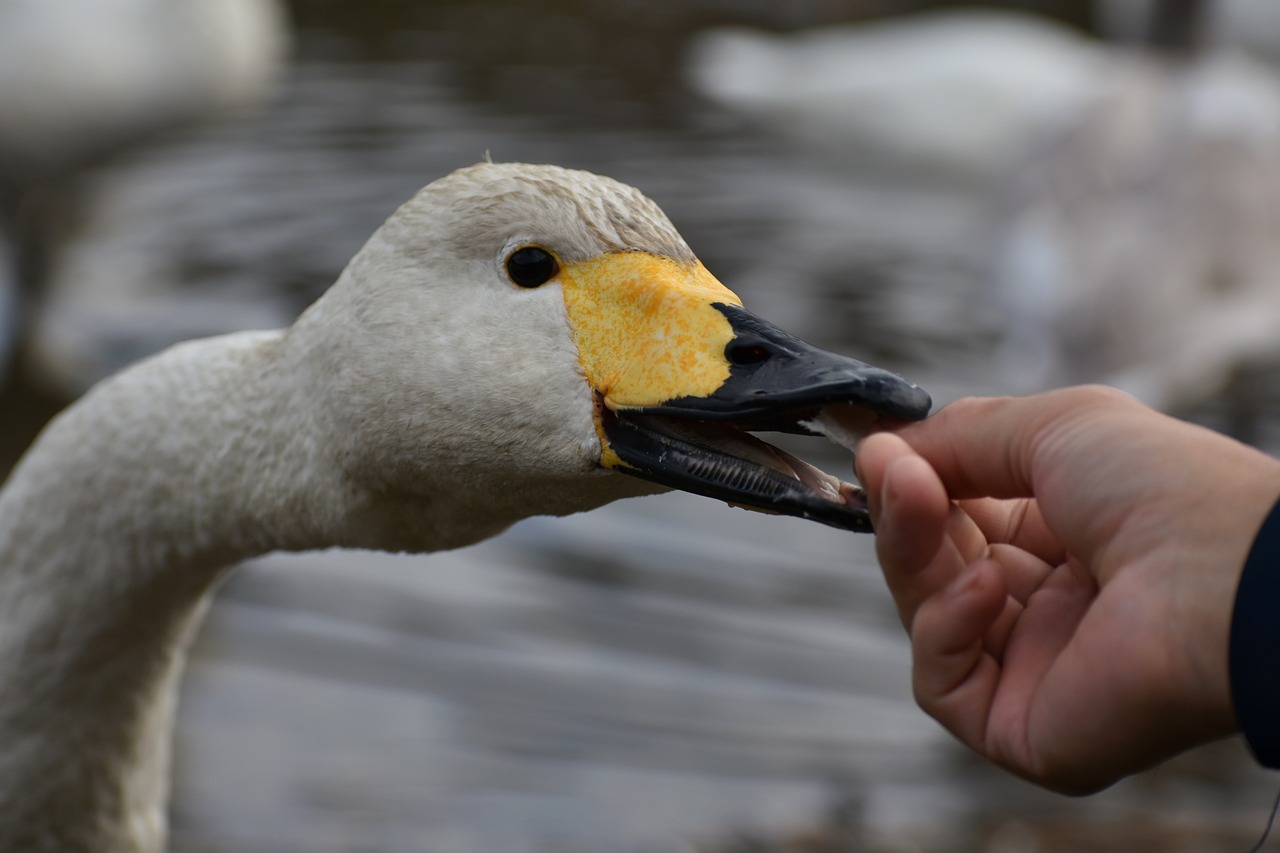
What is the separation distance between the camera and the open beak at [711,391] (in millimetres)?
1667

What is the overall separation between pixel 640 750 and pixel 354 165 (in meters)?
5.29

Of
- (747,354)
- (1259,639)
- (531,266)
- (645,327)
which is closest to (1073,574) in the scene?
(1259,639)

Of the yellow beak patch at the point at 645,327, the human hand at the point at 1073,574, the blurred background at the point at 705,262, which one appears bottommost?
the blurred background at the point at 705,262

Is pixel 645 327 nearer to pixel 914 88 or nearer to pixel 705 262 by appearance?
pixel 705 262

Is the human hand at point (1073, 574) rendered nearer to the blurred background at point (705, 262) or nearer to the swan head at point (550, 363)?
the swan head at point (550, 363)

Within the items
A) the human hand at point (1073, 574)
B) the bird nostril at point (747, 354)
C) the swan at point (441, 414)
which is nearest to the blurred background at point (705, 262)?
the swan at point (441, 414)

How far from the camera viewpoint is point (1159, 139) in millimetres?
6844

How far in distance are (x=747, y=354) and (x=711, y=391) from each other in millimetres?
68

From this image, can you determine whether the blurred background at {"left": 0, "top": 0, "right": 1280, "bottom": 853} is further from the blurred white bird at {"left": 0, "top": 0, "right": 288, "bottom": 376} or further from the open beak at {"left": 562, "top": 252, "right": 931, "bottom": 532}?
the open beak at {"left": 562, "top": 252, "right": 931, "bottom": 532}

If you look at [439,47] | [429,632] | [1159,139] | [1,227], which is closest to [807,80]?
[439,47]

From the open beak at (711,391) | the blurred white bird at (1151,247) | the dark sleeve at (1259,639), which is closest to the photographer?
the dark sleeve at (1259,639)

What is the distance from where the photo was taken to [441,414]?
6.12 ft

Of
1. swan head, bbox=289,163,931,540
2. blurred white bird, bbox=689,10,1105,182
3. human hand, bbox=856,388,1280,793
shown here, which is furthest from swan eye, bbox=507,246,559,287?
blurred white bird, bbox=689,10,1105,182

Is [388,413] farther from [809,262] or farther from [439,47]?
[439,47]
